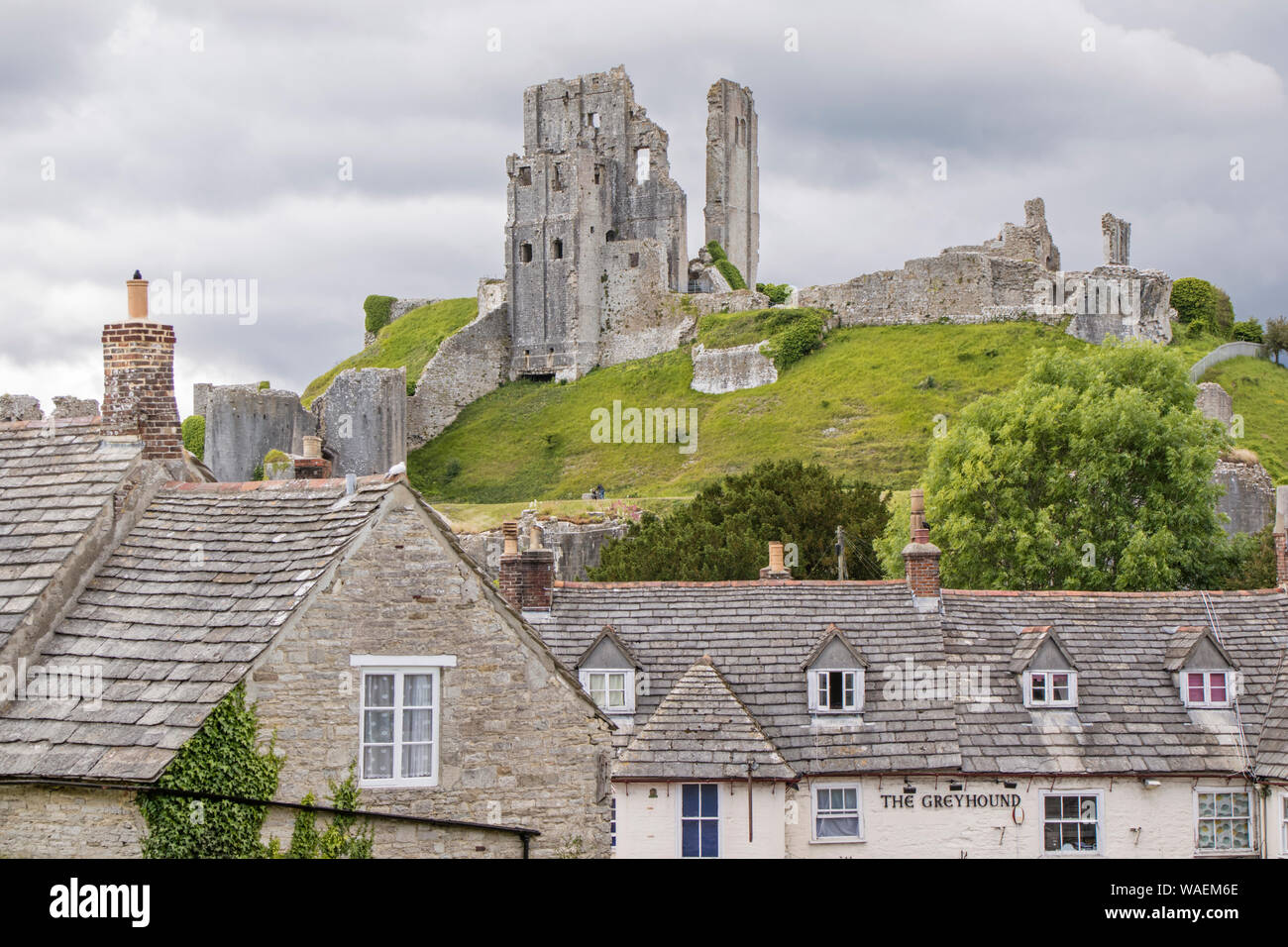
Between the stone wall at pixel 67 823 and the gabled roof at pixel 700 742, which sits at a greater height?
the stone wall at pixel 67 823

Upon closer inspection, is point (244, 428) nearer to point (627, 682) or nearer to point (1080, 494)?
point (1080, 494)

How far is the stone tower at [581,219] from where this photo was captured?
8944 centimetres

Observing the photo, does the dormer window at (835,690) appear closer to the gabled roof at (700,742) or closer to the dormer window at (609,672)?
the gabled roof at (700,742)

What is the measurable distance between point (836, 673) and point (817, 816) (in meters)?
2.48

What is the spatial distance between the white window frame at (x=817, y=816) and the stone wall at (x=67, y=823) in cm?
1383

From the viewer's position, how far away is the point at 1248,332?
250ft

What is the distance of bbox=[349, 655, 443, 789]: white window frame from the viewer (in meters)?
12.6

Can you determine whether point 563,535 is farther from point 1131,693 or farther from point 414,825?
point 414,825

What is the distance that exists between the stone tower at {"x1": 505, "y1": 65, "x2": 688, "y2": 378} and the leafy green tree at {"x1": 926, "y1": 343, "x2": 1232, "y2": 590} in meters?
49.9

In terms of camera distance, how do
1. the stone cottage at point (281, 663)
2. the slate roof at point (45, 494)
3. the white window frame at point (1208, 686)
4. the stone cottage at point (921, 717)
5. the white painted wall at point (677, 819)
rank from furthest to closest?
the white window frame at point (1208, 686) → the stone cottage at point (921, 717) → the white painted wall at point (677, 819) → the slate roof at point (45, 494) → the stone cottage at point (281, 663)

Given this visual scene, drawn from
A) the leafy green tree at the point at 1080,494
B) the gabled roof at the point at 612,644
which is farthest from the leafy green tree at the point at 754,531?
the gabled roof at the point at 612,644

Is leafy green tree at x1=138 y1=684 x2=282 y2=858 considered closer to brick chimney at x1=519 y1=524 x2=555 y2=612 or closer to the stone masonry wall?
the stone masonry wall

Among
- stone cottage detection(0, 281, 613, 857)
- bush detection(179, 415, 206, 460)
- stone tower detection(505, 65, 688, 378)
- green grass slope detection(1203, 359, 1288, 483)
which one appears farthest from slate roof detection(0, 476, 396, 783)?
stone tower detection(505, 65, 688, 378)
